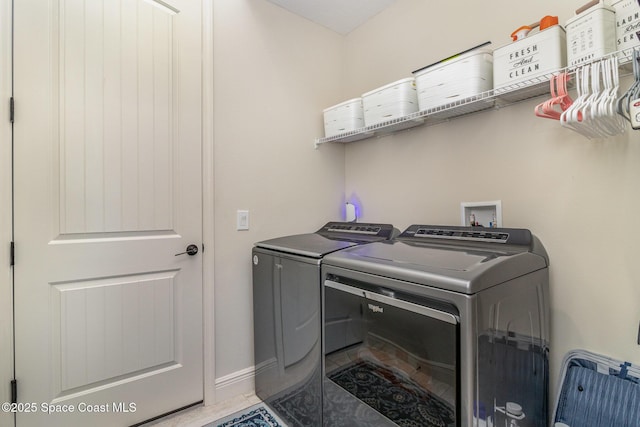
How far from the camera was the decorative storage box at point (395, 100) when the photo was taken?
1677 millimetres

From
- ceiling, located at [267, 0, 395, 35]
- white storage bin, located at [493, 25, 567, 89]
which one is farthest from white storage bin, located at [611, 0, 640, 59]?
ceiling, located at [267, 0, 395, 35]

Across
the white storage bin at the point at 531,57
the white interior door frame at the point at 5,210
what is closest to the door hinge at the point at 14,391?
the white interior door frame at the point at 5,210

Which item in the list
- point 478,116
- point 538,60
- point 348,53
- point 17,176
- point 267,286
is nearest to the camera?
point 538,60

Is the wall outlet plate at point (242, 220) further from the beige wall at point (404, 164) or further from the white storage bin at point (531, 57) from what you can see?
Result: the white storage bin at point (531, 57)

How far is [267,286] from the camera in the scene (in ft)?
5.72

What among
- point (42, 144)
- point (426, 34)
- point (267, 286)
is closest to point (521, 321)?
point (267, 286)

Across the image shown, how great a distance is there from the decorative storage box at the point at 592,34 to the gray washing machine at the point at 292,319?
1.11 metres

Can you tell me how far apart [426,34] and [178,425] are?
2.64 meters

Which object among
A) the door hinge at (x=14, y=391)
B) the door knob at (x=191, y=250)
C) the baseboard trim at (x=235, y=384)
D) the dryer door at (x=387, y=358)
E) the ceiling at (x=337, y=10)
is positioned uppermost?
the ceiling at (x=337, y=10)

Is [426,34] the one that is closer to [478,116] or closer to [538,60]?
[478,116]

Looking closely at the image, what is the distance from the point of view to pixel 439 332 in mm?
947

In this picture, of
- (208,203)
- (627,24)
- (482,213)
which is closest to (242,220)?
(208,203)

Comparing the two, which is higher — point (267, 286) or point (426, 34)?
point (426, 34)

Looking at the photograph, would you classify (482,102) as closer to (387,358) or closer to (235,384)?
(387,358)
